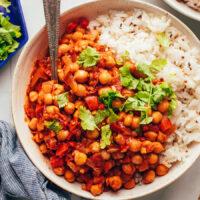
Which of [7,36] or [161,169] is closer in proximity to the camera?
[161,169]

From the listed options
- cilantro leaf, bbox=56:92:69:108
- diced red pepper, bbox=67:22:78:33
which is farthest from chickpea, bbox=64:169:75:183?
diced red pepper, bbox=67:22:78:33

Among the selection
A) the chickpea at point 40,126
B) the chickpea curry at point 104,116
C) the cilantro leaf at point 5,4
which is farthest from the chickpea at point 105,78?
the cilantro leaf at point 5,4

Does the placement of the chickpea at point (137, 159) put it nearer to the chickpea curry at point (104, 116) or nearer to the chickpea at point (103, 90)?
the chickpea curry at point (104, 116)

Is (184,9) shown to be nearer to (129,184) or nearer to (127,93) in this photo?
(127,93)

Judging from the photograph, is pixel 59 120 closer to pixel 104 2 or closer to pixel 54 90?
pixel 54 90

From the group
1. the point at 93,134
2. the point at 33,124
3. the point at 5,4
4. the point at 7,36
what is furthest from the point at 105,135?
the point at 5,4

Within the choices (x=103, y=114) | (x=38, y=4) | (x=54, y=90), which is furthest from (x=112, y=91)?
(x=38, y=4)

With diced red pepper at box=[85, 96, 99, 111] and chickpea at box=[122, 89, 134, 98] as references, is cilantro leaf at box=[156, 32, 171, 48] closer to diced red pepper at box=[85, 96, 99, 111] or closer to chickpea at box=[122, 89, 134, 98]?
chickpea at box=[122, 89, 134, 98]
